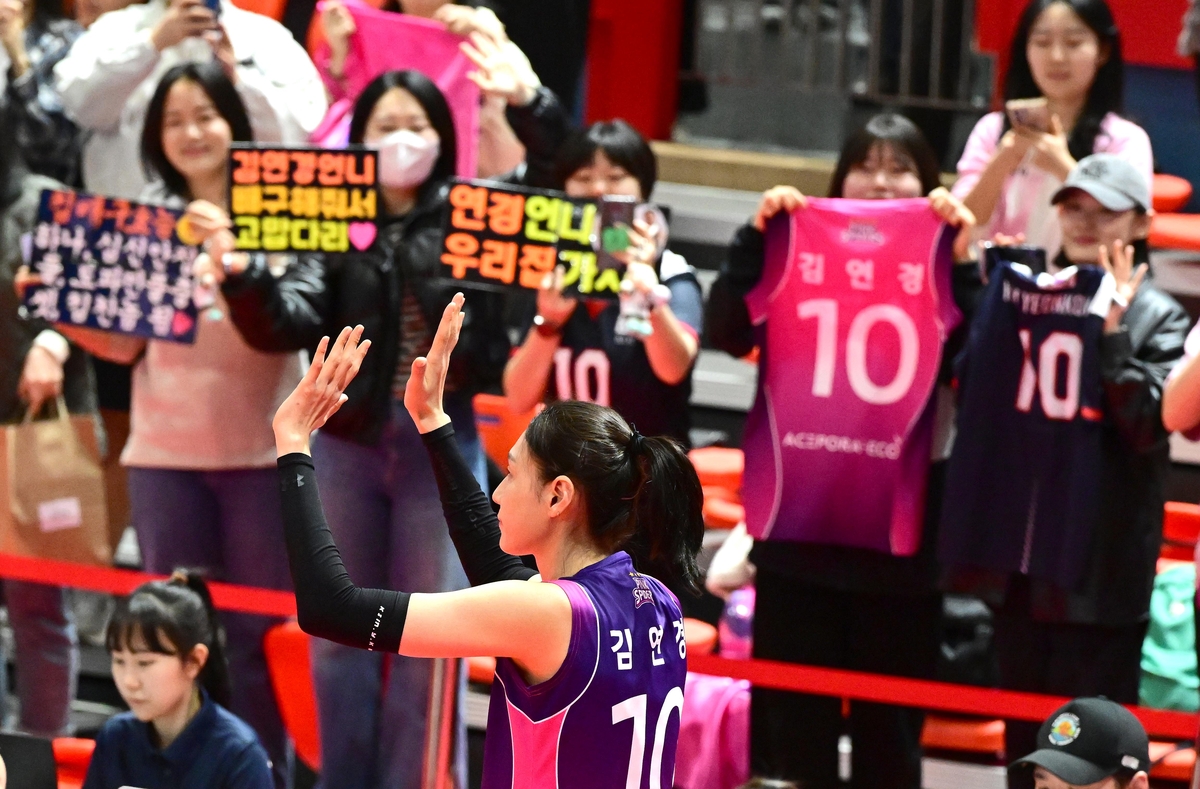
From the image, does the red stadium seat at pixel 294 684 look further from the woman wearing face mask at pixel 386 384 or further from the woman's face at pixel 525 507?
the woman's face at pixel 525 507

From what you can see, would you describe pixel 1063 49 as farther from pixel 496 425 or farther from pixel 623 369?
pixel 496 425

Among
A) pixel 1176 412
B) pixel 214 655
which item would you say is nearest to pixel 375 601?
pixel 214 655

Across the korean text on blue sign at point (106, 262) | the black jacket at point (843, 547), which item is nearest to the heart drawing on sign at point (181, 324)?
the korean text on blue sign at point (106, 262)

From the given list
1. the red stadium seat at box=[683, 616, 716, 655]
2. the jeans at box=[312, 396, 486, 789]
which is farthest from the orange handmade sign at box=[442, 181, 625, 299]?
the red stadium seat at box=[683, 616, 716, 655]

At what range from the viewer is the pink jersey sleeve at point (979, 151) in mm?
4727

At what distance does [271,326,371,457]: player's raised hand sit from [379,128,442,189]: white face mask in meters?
1.91

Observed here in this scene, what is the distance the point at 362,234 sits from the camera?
4.49 metres

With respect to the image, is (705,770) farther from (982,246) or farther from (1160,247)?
(1160,247)

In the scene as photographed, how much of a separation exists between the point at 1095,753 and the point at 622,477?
1.37 m

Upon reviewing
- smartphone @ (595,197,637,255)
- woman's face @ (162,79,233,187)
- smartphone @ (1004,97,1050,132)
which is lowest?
smartphone @ (595,197,637,255)

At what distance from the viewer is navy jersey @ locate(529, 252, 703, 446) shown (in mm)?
4418

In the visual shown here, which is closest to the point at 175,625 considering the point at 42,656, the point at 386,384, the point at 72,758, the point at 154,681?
the point at 154,681

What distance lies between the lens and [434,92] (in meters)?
4.58

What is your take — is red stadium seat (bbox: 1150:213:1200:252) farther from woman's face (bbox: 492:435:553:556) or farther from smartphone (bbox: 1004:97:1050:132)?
woman's face (bbox: 492:435:553:556)
